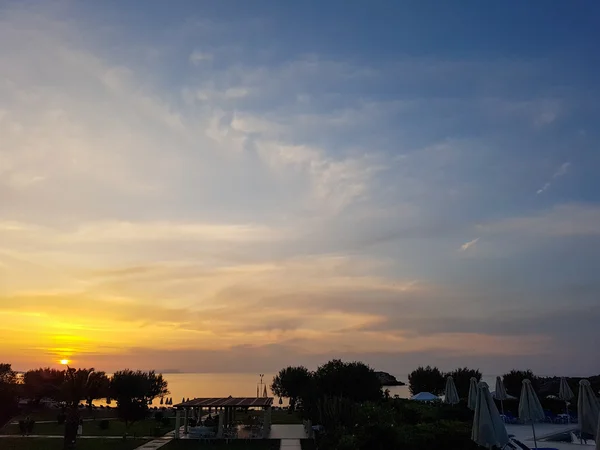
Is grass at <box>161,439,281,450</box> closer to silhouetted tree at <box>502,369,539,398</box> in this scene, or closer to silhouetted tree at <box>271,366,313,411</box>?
silhouetted tree at <box>271,366,313,411</box>

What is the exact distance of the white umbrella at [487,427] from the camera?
1603 cm

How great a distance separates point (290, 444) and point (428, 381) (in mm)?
37339

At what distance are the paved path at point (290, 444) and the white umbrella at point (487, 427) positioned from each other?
1525 centimetres

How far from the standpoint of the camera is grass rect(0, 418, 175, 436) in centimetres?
3678

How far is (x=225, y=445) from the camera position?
31297 mm

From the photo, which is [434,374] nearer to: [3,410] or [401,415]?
[401,415]

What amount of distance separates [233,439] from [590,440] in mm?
21498

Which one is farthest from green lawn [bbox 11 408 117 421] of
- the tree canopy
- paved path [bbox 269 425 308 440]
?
paved path [bbox 269 425 308 440]

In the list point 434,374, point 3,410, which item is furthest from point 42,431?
point 434,374

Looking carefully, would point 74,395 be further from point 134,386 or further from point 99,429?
point 134,386

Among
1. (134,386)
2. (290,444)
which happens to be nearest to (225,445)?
(290,444)

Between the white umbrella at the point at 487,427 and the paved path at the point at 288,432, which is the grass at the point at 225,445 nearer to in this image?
the paved path at the point at 288,432

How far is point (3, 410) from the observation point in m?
30.1

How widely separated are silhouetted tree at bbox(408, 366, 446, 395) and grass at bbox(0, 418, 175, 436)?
33100 millimetres
